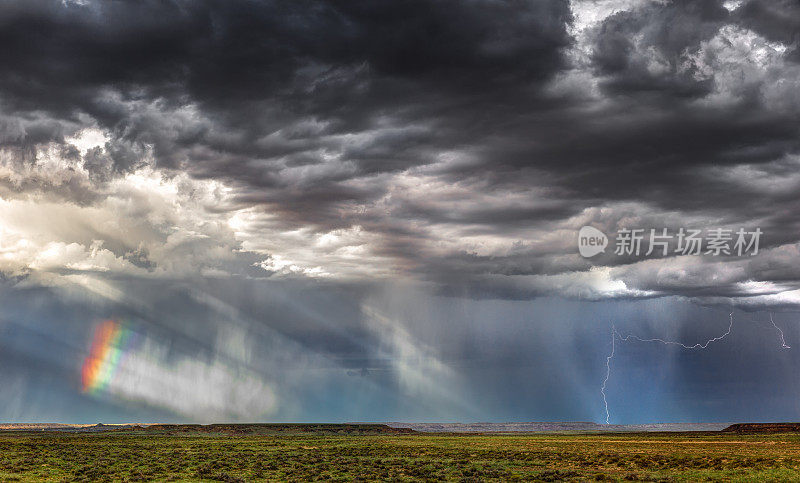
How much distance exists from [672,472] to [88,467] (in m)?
52.3

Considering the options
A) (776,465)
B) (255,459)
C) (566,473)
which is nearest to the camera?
(566,473)

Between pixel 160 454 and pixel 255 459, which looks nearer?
pixel 255 459

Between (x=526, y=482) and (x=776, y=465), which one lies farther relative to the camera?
(x=776, y=465)

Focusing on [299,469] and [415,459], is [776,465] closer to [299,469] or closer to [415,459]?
[415,459]

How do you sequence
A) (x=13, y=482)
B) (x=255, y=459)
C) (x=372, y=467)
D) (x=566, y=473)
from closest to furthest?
1. (x=13, y=482)
2. (x=566, y=473)
3. (x=372, y=467)
4. (x=255, y=459)

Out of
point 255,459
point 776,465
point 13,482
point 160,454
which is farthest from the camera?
point 160,454

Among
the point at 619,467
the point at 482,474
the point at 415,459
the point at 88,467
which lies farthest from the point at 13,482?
the point at 619,467

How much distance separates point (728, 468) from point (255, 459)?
157 feet

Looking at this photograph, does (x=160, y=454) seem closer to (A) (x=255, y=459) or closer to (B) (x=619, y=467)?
(A) (x=255, y=459)

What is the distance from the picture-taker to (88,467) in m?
64.5

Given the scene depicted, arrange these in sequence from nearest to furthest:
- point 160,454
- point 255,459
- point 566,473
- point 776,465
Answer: point 566,473 < point 776,465 < point 255,459 < point 160,454

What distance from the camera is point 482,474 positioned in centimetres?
5778

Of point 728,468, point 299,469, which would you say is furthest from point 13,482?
point 728,468

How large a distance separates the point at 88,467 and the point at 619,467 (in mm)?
49093
